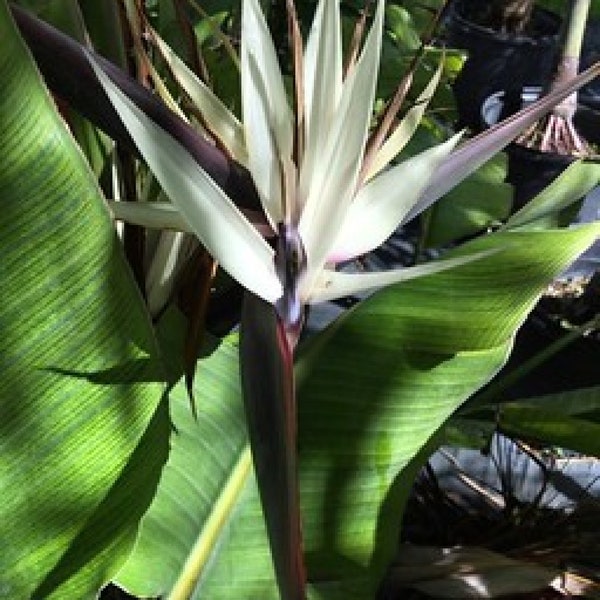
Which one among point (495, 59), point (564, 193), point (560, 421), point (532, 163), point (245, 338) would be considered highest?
point (495, 59)

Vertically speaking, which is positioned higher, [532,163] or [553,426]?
[532,163]

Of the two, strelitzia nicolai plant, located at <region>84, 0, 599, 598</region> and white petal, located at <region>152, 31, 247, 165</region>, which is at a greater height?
white petal, located at <region>152, 31, 247, 165</region>

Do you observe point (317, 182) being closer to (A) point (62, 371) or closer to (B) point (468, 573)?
(A) point (62, 371)

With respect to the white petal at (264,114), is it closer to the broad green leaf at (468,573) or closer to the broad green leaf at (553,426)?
the broad green leaf at (553,426)

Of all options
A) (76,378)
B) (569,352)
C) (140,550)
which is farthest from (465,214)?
(76,378)

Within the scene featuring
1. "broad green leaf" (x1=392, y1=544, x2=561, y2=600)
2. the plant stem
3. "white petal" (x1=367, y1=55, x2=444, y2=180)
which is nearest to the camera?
"white petal" (x1=367, y1=55, x2=444, y2=180)

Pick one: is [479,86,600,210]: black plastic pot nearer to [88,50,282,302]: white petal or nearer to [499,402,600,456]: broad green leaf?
[499,402,600,456]: broad green leaf

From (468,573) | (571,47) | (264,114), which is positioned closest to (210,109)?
(264,114)

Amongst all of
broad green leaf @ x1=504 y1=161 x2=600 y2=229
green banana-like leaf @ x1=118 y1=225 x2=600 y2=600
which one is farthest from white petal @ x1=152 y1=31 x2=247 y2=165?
broad green leaf @ x1=504 y1=161 x2=600 y2=229
